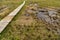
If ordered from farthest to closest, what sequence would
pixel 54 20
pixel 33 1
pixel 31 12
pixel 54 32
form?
pixel 33 1 < pixel 31 12 < pixel 54 20 < pixel 54 32

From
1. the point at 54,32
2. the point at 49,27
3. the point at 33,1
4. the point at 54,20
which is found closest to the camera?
the point at 54,32

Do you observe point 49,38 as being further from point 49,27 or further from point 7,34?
point 7,34

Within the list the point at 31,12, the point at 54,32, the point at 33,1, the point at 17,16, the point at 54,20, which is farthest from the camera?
the point at 33,1

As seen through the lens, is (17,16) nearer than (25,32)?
No

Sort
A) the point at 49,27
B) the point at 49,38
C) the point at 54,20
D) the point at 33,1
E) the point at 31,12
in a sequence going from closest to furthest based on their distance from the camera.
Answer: the point at 49,38
the point at 49,27
the point at 54,20
the point at 31,12
the point at 33,1

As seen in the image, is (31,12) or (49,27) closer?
(49,27)

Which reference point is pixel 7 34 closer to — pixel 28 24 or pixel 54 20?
pixel 28 24

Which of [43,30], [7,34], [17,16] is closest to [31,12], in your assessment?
[17,16]

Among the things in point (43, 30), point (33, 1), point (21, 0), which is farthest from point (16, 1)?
point (43, 30)
